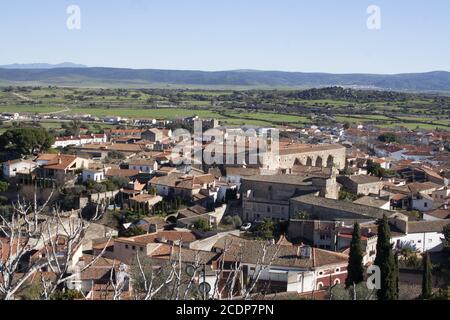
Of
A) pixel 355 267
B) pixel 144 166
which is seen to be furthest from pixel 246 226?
pixel 144 166

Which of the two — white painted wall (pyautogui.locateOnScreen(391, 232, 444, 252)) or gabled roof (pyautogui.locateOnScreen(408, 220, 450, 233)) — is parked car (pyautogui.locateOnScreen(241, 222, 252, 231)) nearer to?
white painted wall (pyautogui.locateOnScreen(391, 232, 444, 252))

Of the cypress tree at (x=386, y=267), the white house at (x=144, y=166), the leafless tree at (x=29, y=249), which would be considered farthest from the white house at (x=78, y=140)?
the leafless tree at (x=29, y=249)

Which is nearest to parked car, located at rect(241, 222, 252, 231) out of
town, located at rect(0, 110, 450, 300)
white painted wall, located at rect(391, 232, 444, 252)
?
town, located at rect(0, 110, 450, 300)

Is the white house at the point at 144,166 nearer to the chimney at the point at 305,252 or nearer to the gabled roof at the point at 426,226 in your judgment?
the gabled roof at the point at 426,226

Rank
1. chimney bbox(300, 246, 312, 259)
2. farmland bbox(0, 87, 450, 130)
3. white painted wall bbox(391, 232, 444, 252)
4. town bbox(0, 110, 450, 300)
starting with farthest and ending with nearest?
farmland bbox(0, 87, 450, 130) → white painted wall bbox(391, 232, 444, 252) → chimney bbox(300, 246, 312, 259) → town bbox(0, 110, 450, 300)

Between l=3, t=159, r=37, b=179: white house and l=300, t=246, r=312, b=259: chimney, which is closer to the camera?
l=300, t=246, r=312, b=259: chimney

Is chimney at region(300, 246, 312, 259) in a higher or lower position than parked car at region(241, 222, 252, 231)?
higher
